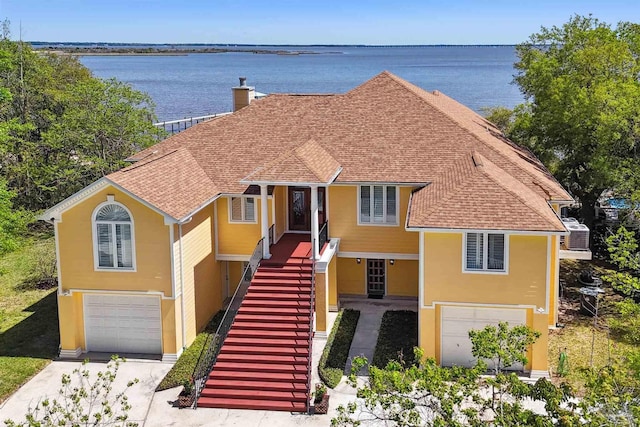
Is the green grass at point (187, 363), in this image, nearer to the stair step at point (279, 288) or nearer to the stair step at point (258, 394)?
the stair step at point (258, 394)

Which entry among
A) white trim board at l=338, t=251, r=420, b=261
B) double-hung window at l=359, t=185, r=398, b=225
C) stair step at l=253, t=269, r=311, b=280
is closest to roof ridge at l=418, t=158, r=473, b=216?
double-hung window at l=359, t=185, r=398, b=225

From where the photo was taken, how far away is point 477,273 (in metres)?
20.4

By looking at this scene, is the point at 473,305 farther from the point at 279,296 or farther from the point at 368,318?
the point at 279,296

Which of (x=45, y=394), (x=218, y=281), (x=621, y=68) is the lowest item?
(x=45, y=394)

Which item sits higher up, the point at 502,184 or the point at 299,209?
the point at 502,184

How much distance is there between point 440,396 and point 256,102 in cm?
2079

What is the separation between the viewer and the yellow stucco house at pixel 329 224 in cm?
2039

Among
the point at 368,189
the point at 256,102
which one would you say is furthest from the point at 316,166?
the point at 256,102

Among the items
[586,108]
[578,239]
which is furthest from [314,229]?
[586,108]

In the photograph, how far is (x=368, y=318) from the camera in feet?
81.8

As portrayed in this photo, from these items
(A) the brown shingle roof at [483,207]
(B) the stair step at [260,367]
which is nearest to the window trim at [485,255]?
(A) the brown shingle roof at [483,207]

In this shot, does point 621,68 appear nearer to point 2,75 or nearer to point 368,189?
point 368,189

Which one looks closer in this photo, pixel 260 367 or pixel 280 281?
pixel 260 367

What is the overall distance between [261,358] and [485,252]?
285 inches
